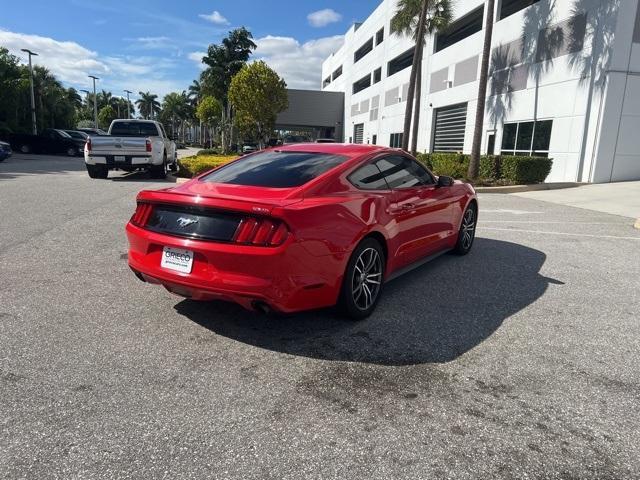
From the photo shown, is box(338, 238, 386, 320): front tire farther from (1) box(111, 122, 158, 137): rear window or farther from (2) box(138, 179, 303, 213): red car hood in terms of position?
(1) box(111, 122, 158, 137): rear window

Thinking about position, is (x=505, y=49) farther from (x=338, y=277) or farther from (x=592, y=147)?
(x=338, y=277)

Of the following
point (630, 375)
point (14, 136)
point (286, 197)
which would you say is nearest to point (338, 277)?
point (286, 197)

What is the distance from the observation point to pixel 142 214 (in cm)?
376

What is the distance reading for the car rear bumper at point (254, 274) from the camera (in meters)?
3.14

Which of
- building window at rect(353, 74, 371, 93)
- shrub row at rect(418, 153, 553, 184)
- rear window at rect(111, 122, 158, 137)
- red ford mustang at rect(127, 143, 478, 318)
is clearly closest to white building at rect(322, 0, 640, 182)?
shrub row at rect(418, 153, 553, 184)

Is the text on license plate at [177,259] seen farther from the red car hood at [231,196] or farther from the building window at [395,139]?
the building window at [395,139]

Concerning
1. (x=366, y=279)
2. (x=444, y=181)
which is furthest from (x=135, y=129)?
(x=366, y=279)

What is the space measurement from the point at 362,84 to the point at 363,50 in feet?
11.9

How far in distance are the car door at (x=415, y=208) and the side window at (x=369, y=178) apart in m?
0.09

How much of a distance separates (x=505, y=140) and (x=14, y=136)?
2868 cm

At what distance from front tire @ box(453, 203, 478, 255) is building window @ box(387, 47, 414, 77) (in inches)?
1310

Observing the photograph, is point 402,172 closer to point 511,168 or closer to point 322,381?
point 322,381

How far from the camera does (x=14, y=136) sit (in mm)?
29453

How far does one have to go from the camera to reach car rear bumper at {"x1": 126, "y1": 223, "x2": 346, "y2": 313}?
3145 millimetres
